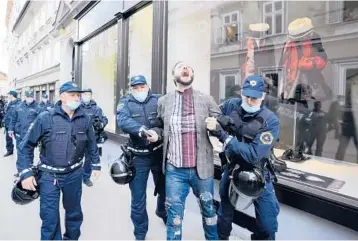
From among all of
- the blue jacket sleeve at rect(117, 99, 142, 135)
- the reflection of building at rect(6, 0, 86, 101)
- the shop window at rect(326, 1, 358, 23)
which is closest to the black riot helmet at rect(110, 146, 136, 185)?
the blue jacket sleeve at rect(117, 99, 142, 135)

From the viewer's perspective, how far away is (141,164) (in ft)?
9.86

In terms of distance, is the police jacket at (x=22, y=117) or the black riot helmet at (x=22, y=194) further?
the police jacket at (x=22, y=117)

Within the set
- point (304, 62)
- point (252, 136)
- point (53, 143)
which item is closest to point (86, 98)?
point (53, 143)

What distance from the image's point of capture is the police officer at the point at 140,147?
2.96 metres

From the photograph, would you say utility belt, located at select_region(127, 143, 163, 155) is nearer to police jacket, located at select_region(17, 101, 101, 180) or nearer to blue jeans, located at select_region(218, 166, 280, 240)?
police jacket, located at select_region(17, 101, 101, 180)

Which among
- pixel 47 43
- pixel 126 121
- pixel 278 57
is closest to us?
pixel 126 121

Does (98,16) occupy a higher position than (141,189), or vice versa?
(98,16)

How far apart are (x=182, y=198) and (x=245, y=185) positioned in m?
0.56

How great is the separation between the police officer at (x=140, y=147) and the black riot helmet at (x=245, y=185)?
860 mm

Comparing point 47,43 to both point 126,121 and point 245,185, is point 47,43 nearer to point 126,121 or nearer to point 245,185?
point 126,121

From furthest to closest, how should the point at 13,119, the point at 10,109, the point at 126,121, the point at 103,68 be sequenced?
the point at 103,68, the point at 10,109, the point at 13,119, the point at 126,121

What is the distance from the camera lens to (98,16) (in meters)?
8.29

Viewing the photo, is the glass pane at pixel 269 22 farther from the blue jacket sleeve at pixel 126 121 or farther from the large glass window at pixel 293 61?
the blue jacket sleeve at pixel 126 121

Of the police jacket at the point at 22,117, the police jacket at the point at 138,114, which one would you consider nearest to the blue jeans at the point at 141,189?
the police jacket at the point at 138,114
